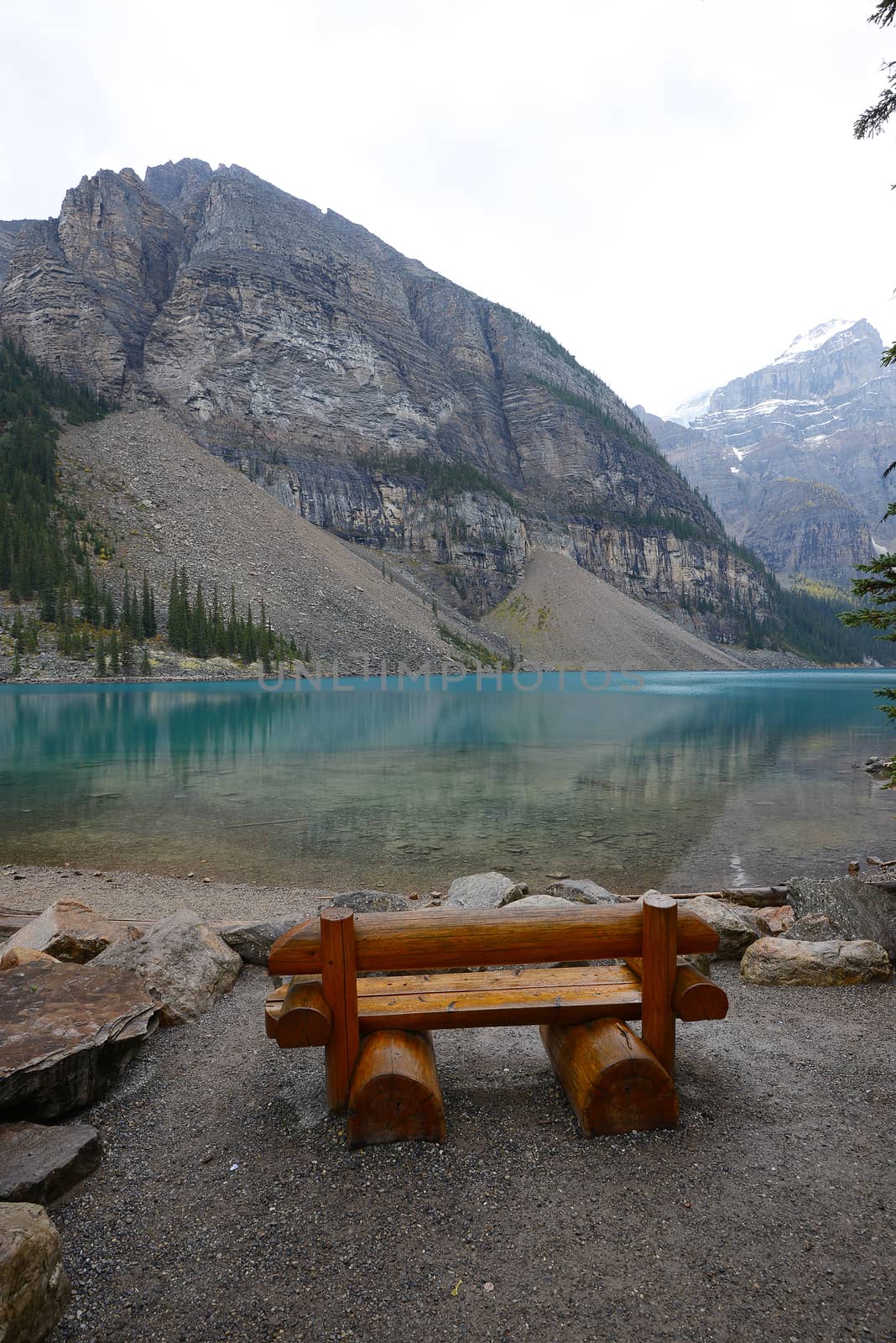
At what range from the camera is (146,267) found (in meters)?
149

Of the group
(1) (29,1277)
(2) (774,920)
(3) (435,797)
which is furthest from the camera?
(3) (435,797)

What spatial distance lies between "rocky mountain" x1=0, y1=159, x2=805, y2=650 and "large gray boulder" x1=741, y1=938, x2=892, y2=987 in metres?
134

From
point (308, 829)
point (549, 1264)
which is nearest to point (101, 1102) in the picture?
point (549, 1264)

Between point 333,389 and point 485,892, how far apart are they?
517 ft

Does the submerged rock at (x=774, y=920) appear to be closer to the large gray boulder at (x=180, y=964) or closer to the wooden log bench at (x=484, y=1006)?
the wooden log bench at (x=484, y=1006)

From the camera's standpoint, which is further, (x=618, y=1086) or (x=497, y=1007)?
(x=497, y=1007)

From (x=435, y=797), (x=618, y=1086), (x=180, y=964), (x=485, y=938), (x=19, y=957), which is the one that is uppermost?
(x=485, y=938)

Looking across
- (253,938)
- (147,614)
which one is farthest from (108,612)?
(253,938)

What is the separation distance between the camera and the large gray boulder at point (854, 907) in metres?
7.00

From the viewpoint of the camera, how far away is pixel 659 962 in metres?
4.19

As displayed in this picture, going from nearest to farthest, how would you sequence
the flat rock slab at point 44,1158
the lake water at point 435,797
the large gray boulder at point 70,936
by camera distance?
1. the flat rock slab at point 44,1158
2. the large gray boulder at point 70,936
3. the lake water at point 435,797

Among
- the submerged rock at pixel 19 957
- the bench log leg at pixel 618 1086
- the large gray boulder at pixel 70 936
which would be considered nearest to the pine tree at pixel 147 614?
the large gray boulder at pixel 70 936

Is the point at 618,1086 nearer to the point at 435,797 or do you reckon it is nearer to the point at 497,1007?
the point at 497,1007

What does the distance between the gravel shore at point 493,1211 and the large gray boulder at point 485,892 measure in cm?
337
